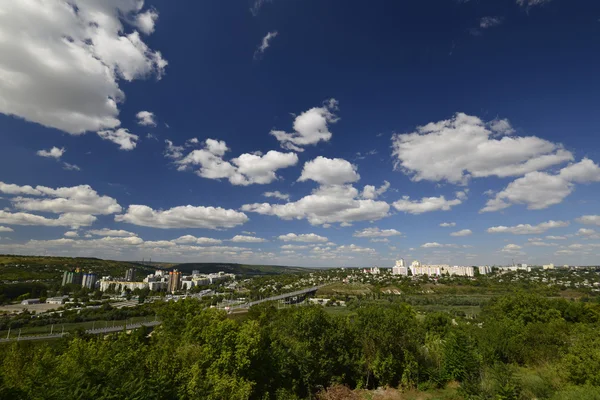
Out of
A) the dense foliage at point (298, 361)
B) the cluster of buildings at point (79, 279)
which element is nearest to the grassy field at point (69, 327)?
the dense foliage at point (298, 361)

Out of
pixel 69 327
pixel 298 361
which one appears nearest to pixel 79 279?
pixel 69 327

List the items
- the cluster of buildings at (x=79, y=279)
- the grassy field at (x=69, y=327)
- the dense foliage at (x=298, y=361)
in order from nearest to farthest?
1. the dense foliage at (x=298, y=361)
2. the grassy field at (x=69, y=327)
3. the cluster of buildings at (x=79, y=279)

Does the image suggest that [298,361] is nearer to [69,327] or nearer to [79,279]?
[69,327]

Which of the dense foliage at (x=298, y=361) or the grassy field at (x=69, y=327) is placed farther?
the grassy field at (x=69, y=327)

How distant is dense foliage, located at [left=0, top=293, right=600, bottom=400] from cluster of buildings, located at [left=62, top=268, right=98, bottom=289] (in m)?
166

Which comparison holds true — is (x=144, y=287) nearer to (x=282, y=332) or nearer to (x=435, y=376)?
(x=282, y=332)

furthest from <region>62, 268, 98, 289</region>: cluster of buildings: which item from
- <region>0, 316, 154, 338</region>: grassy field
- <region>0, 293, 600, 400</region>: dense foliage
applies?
<region>0, 293, 600, 400</region>: dense foliage

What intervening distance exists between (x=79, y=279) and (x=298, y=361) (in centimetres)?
19164

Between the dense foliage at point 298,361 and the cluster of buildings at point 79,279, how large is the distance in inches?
6551

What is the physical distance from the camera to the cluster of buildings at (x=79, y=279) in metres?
165

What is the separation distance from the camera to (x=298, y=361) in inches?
1128

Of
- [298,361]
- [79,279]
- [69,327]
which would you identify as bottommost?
[69,327]

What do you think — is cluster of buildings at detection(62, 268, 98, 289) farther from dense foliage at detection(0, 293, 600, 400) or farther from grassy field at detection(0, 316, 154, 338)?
dense foliage at detection(0, 293, 600, 400)

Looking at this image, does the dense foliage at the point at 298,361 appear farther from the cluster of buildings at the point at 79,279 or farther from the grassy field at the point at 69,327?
the cluster of buildings at the point at 79,279
